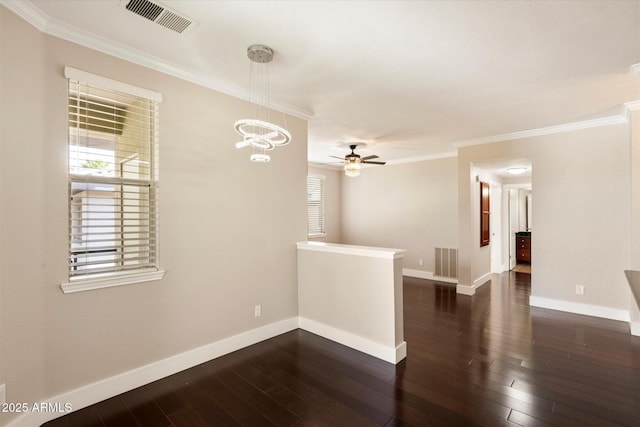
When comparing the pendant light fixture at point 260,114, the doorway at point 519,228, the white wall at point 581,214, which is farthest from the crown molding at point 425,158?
Answer: the pendant light fixture at point 260,114

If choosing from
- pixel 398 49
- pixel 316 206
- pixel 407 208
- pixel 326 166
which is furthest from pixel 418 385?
pixel 326 166

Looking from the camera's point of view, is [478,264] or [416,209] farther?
[416,209]

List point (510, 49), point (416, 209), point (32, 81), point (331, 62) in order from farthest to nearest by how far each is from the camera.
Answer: point (416, 209) < point (331, 62) < point (510, 49) < point (32, 81)

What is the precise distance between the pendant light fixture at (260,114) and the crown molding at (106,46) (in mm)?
166

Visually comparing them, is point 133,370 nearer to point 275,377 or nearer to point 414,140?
point 275,377

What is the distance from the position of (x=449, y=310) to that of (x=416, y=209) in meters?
2.91

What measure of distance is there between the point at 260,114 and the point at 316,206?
4.46 meters

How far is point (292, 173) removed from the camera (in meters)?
3.72

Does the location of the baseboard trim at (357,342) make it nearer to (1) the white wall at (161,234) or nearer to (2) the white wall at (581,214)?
(1) the white wall at (161,234)

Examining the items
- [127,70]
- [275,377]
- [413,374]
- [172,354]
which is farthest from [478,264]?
[127,70]

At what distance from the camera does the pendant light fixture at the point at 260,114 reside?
6.92ft

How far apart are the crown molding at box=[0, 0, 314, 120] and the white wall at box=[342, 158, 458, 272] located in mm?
4765

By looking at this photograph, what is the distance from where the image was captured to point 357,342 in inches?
122

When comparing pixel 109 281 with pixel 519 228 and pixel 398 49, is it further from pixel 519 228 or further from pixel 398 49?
pixel 519 228
